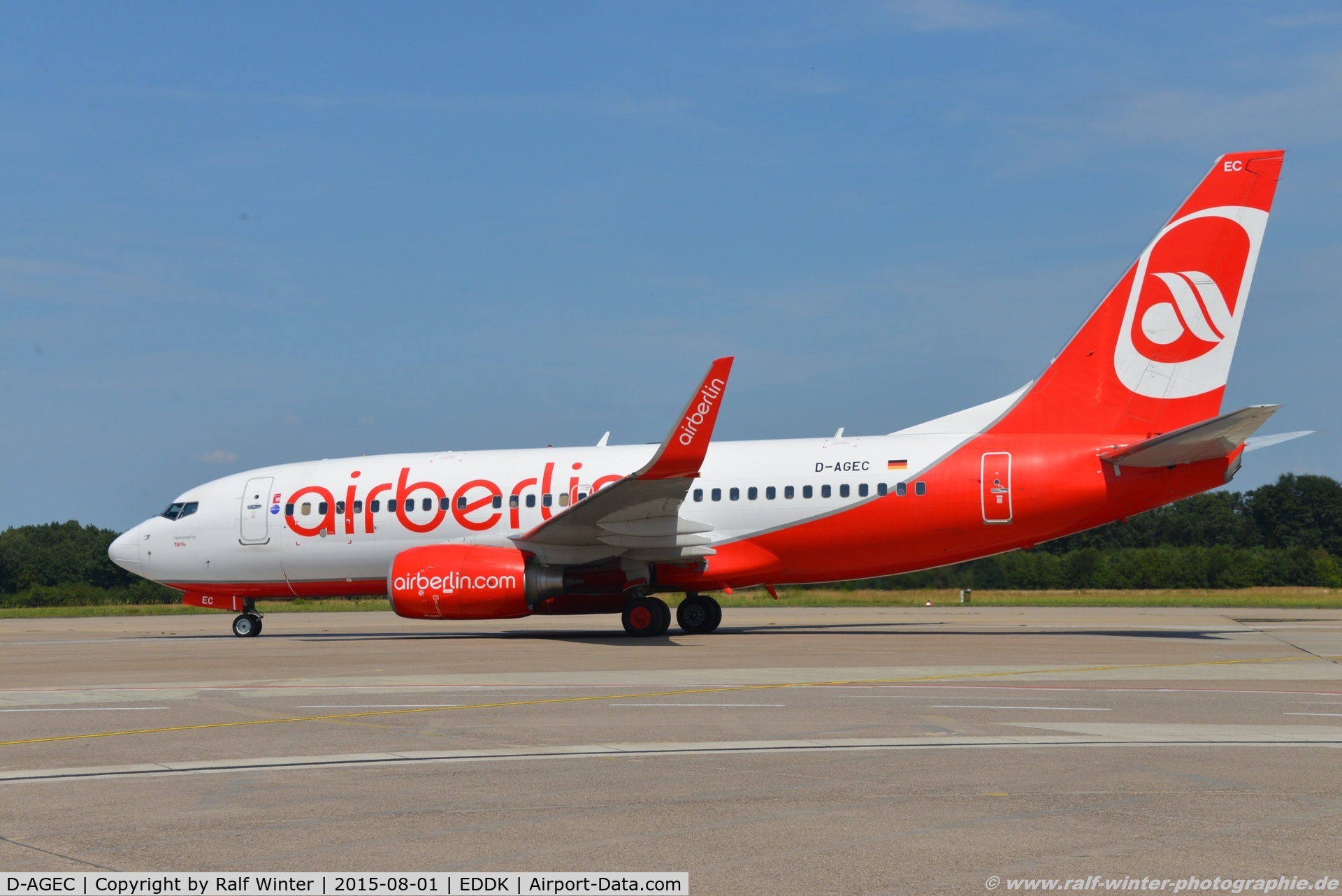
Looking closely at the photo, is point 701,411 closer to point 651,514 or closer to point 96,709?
point 651,514

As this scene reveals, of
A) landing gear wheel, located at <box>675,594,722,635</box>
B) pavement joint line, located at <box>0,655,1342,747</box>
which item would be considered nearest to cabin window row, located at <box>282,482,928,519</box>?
landing gear wheel, located at <box>675,594,722,635</box>

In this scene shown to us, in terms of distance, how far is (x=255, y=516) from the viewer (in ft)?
84.3

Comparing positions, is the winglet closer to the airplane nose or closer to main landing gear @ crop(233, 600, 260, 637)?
main landing gear @ crop(233, 600, 260, 637)

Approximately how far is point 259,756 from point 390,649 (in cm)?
1218

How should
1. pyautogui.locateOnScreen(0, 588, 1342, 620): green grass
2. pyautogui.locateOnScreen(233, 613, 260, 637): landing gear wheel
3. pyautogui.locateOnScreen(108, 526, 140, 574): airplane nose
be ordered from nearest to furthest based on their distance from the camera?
1. pyautogui.locateOnScreen(233, 613, 260, 637): landing gear wheel
2. pyautogui.locateOnScreen(108, 526, 140, 574): airplane nose
3. pyautogui.locateOnScreen(0, 588, 1342, 620): green grass

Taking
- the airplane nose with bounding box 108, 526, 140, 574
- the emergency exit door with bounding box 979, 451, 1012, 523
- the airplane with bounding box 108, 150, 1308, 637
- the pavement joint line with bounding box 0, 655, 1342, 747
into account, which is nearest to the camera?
the pavement joint line with bounding box 0, 655, 1342, 747

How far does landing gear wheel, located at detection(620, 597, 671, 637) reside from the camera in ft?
73.0

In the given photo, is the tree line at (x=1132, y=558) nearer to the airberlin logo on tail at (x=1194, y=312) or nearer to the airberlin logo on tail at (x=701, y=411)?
the airberlin logo on tail at (x=1194, y=312)

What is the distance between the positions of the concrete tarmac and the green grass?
20.4 meters

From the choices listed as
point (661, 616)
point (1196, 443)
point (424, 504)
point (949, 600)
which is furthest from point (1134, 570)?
point (424, 504)

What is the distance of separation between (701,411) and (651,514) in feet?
9.72

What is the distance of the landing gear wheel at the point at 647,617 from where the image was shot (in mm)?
22250

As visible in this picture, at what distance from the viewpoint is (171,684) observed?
48.8ft

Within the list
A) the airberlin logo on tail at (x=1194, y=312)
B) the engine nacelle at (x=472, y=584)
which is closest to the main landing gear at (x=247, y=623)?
the engine nacelle at (x=472, y=584)
